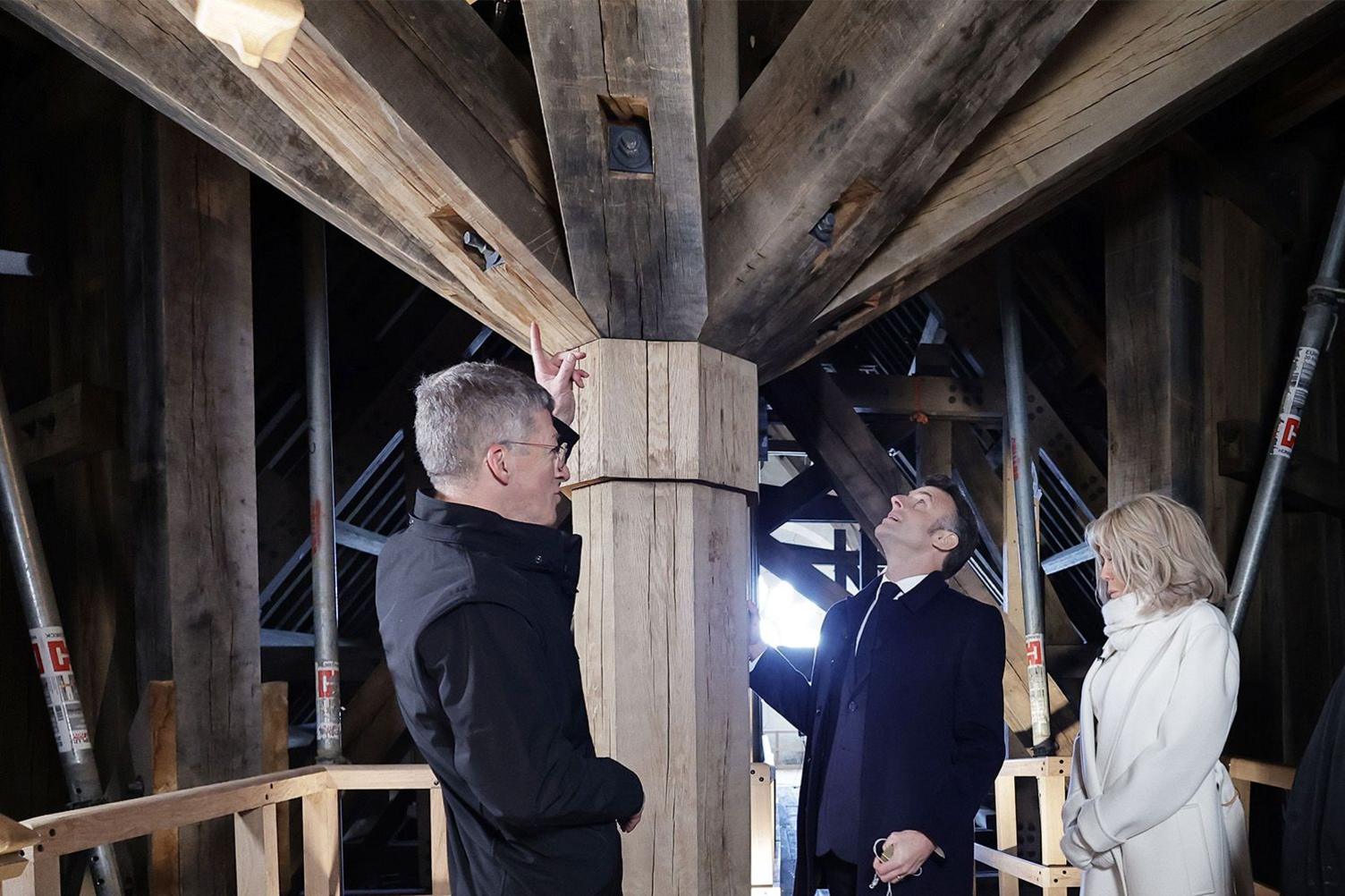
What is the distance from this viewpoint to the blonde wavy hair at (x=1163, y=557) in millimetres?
2281

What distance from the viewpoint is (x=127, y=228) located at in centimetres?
329

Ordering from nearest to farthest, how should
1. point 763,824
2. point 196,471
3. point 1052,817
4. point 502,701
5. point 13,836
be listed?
point 502,701 → point 13,836 → point 196,471 → point 1052,817 → point 763,824

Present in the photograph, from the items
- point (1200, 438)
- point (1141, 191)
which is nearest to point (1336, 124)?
point (1141, 191)

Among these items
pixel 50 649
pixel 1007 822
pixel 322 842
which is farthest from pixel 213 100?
pixel 1007 822

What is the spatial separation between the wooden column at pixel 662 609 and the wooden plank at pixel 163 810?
87 centimetres

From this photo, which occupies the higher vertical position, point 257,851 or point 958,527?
point 958,527

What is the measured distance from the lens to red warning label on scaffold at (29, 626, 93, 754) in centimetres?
296

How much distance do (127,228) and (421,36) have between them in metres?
1.92

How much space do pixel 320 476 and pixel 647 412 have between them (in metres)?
2.09

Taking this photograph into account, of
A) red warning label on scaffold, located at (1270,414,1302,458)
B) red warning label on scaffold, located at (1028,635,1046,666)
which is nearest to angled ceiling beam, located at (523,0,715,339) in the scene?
red warning label on scaffold, located at (1270,414,1302,458)

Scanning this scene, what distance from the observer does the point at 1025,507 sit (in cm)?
436

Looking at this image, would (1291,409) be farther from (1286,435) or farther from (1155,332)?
(1155,332)

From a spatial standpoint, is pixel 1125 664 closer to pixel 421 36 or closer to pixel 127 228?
pixel 421 36

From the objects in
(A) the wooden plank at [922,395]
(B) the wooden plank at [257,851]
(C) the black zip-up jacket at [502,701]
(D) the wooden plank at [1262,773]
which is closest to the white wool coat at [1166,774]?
(D) the wooden plank at [1262,773]
